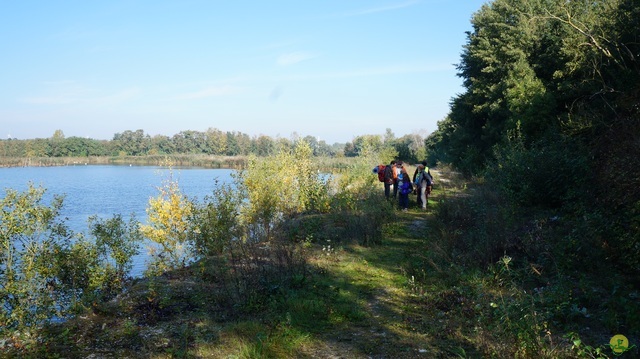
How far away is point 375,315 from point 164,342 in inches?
114

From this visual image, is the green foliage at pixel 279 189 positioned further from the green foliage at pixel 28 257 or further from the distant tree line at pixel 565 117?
the distant tree line at pixel 565 117

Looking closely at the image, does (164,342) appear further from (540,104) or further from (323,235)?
(540,104)

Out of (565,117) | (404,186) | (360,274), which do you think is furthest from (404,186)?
A: (565,117)

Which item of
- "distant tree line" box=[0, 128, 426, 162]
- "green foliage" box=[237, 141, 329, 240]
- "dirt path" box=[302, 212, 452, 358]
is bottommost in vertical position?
"dirt path" box=[302, 212, 452, 358]

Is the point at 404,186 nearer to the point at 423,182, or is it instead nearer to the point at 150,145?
the point at 423,182

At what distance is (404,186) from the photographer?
15312mm

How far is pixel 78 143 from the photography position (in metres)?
123

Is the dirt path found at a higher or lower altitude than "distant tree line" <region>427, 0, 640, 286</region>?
lower

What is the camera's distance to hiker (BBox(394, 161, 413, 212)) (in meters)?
15.3

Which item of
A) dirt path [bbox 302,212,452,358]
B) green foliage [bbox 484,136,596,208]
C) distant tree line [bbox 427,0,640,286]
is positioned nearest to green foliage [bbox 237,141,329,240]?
dirt path [bbox 302,212,452,358]

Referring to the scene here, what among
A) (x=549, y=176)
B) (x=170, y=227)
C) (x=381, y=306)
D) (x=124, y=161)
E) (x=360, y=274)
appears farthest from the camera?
(x=124, y=161)

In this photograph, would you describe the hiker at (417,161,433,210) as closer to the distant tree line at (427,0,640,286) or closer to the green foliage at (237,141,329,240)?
the distant tree line at (427,0,640,286)

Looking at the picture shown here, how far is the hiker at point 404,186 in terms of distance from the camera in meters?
15.3

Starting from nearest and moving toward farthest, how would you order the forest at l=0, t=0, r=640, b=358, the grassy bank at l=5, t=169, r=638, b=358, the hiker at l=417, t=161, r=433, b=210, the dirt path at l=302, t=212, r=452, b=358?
the grassy bank at l=5, t=169, r=638, b=358 < the dirt path at l=302, t=212, r=452, b=358 < the forest at l=0, t=0, r=640, b=358 < the hiker at l=417, t=161, r=433, b=210
